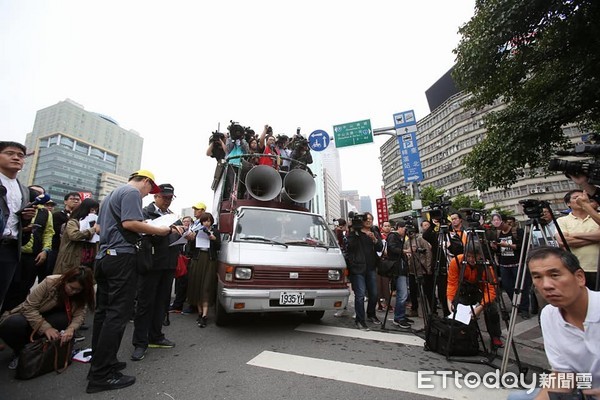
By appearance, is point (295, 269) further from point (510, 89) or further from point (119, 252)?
point (510, 89)

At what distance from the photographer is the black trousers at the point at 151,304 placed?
3350 millimetres

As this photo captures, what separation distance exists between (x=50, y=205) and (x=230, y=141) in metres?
3.58

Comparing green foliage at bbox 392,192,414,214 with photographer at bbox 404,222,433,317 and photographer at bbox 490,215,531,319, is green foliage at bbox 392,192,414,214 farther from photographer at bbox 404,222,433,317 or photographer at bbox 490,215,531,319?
photographer at bbox 404,222,433,317

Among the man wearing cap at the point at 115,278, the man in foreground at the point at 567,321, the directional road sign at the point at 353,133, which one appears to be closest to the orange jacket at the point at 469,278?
the man in foreground at the point at 567,321

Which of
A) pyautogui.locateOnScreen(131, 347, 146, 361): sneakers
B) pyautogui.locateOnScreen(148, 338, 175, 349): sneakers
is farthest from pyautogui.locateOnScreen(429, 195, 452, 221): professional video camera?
pyautogui.locateOnScreen(131, 347, 146, 361): sneakers

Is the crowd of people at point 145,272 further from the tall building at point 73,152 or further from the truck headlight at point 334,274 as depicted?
the tall building at point 73,152

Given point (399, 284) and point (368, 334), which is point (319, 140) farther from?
point (368, 334)

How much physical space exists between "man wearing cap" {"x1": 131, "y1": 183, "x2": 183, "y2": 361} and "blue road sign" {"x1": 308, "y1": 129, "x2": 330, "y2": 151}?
6.25 m

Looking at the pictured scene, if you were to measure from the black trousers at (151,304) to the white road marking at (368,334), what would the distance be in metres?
2.11

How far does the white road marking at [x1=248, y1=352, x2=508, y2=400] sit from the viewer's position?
2.53 m

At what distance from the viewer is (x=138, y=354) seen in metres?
3.20

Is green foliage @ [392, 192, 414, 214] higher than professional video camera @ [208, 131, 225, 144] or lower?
higher

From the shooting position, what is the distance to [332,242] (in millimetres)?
5012

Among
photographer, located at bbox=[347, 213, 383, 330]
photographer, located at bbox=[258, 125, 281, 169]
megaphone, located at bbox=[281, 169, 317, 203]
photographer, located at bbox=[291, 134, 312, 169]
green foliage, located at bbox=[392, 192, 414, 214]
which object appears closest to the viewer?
photographer, located at bbox=[347, 213, 383, 330]
